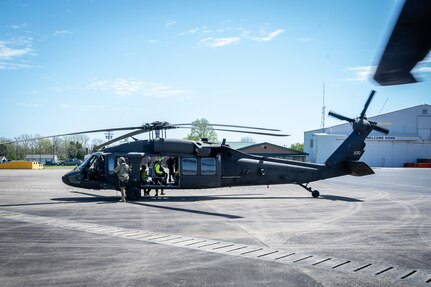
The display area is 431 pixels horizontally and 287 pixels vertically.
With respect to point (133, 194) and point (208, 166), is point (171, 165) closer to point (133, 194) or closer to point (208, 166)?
point (208, 166)

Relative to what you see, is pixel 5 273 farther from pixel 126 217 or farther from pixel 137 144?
pixel 137 144

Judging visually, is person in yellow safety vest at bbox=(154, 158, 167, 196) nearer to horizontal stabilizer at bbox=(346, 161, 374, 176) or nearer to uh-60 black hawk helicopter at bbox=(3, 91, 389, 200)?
uh-60 black hawk helicopter at bbox=(3, 91, 389, 200)

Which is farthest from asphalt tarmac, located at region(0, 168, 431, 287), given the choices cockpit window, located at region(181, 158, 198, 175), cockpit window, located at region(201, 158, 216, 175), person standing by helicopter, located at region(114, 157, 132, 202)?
cockpit window, located at region(201, 158, 216, 175)

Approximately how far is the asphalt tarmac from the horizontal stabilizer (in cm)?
482

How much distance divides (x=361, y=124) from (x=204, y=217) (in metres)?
12.5

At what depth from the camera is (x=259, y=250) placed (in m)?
8.54

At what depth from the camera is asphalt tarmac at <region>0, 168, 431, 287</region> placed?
21.7 ft

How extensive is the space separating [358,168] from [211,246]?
1423 centimetres

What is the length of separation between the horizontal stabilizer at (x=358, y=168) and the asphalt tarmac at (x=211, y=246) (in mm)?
4822

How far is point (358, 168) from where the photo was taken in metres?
20.2

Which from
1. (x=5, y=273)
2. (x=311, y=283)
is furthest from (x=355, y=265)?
(x=5, y=273)

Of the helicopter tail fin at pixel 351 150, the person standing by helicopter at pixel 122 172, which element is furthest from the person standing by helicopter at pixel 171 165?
the helicopter tail fin at pixel 351 150

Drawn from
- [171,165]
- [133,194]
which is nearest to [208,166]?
[171,165]

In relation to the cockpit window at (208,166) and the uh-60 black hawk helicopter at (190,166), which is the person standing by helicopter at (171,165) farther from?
the cockpit window at (208,166)
